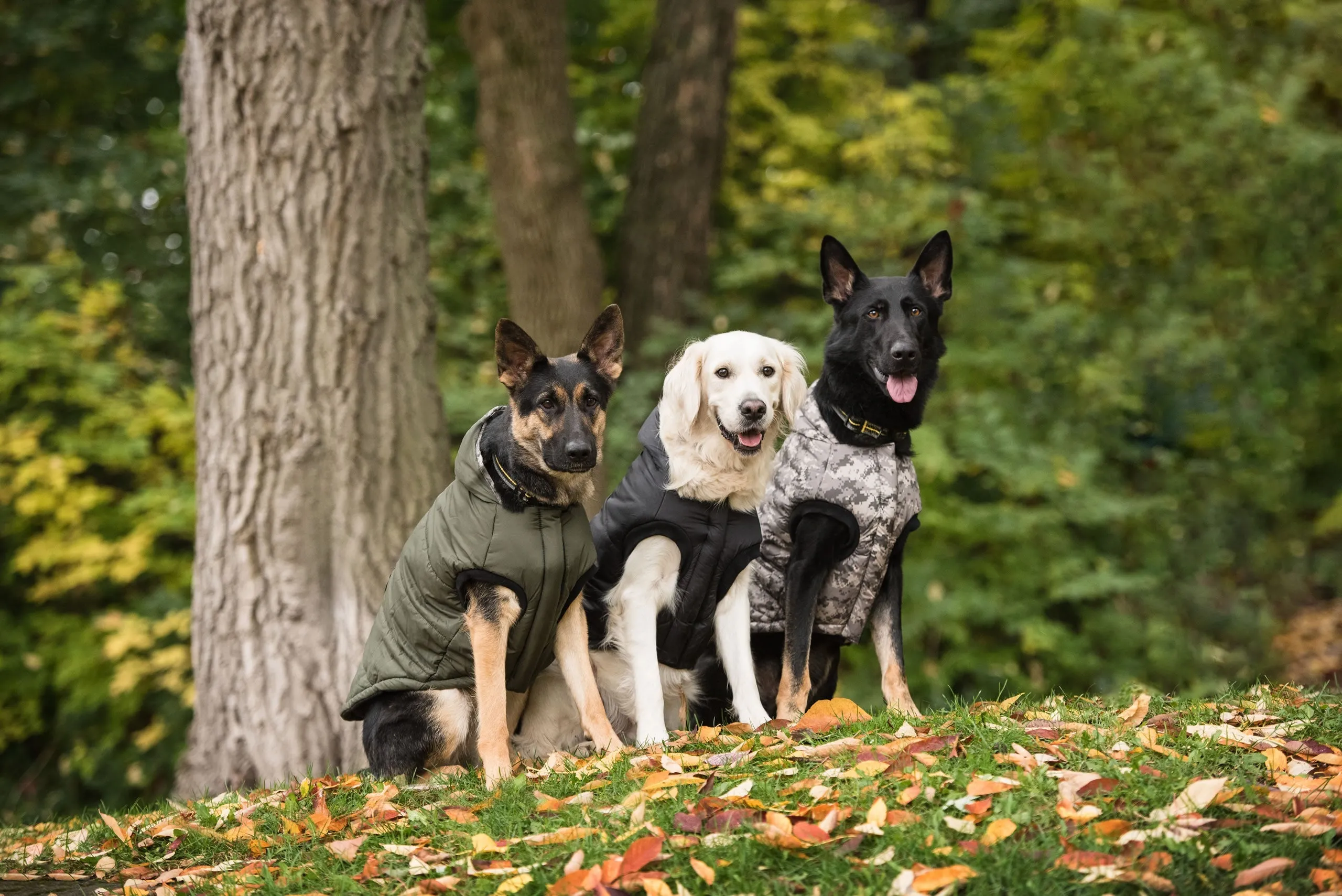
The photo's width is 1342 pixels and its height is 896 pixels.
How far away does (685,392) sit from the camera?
4.63 metres

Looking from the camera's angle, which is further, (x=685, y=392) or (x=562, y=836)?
(x=685, y=392)

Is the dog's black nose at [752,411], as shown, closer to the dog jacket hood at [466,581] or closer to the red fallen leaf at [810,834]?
the dog jacket hood at [466,581]

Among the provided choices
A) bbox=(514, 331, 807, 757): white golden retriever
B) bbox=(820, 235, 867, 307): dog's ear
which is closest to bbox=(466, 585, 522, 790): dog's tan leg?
bbox=(514, 331, 807, 757): white golden retriever

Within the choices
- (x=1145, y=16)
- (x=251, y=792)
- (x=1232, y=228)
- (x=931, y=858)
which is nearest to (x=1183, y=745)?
(x=931, y=858)

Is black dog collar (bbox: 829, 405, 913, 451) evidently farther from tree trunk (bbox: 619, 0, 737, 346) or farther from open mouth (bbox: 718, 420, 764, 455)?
tree trunk (bbox: 619, 0, 737, 346)

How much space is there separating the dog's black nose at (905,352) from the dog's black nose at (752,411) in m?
0.68

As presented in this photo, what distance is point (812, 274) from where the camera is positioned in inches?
421

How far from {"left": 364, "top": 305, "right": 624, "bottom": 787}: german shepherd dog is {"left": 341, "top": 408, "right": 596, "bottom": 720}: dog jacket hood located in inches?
2.0

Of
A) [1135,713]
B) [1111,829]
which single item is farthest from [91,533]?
[1111,829]

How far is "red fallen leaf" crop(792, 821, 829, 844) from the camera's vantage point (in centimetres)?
296

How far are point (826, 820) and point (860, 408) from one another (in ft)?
7.23

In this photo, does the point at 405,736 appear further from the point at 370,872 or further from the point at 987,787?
the point at 987,787

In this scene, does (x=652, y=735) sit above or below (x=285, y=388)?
below

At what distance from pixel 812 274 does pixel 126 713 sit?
7.36 m
